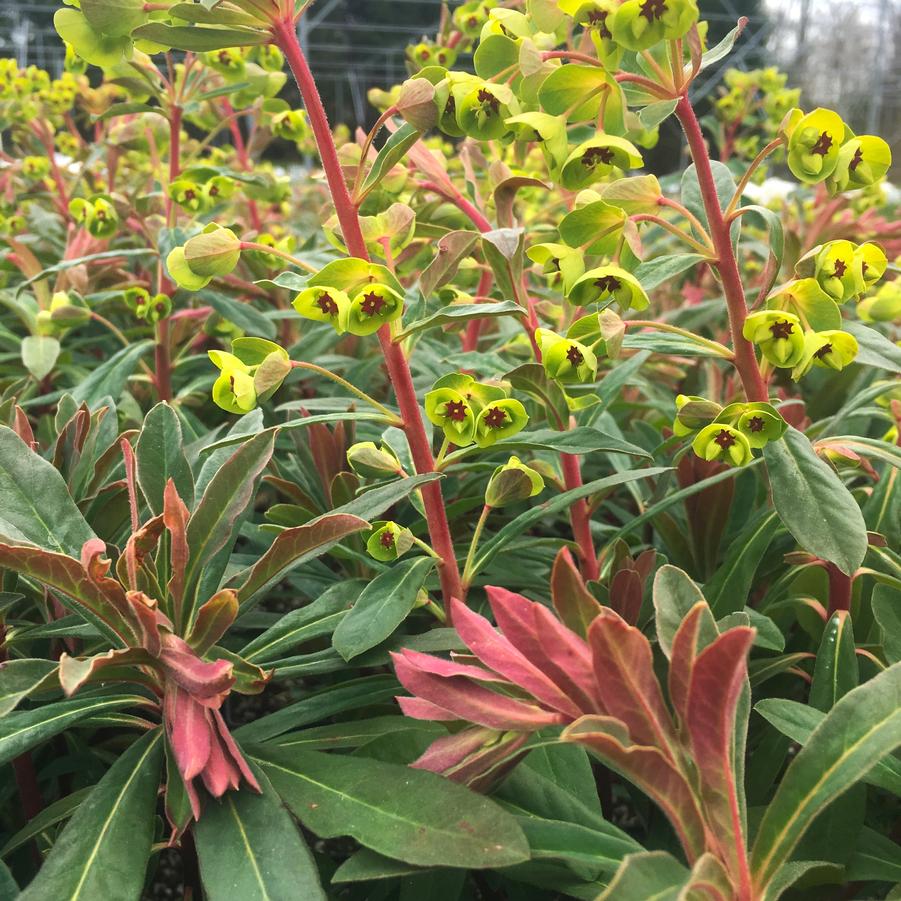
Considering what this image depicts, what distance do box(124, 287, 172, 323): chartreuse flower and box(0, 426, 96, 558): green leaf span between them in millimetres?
683

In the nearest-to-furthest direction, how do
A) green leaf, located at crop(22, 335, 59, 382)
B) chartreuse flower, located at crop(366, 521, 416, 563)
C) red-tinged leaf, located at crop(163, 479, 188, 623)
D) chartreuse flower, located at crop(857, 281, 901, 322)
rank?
red-tinged leaf, located at crop(163, 479, 188, 623)
chartreuse flower, located at crop(366, 521, 416, 563)
chartreuse flower, located at crop(857, 281, 901, 322)
green leaf, located at crop(22, 335, 59, 382)

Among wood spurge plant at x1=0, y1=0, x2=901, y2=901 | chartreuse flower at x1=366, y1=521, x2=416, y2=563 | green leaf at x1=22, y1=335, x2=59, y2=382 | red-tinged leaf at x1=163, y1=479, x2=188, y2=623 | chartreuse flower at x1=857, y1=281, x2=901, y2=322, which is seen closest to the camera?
wood spurge plant at x1=0, y1=0, x2=901, y2=901

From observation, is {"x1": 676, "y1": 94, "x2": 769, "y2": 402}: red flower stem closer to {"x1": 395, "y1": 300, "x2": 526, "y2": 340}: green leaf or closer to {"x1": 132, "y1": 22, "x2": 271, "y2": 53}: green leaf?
{"x1": 395, "y1": 300, "x2": 526, "y2": 340}: green leaf

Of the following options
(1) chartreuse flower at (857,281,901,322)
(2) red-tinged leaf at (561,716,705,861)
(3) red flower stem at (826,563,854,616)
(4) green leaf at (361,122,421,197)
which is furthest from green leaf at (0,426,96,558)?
(1) chartreuse flower at (857,281,901,322)

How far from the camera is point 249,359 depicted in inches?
33.5

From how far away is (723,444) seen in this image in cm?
79

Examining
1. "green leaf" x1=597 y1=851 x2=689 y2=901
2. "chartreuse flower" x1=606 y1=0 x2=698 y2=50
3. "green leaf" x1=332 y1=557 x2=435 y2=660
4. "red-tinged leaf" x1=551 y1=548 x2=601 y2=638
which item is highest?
"chartreuse flower" x1=606 y1=0 x2=698 y2=50

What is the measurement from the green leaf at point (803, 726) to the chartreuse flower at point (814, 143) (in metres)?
0.47

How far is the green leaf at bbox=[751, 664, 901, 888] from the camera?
56 cm

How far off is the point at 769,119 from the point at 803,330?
69.7 inches

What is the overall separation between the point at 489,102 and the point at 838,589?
612 millimetres

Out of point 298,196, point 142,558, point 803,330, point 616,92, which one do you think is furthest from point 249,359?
point 298,196

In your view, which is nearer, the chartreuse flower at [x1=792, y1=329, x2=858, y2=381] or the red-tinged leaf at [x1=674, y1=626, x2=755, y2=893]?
the red-tinged leaf at [x1=674, y1=626, x2=755, y2=893]

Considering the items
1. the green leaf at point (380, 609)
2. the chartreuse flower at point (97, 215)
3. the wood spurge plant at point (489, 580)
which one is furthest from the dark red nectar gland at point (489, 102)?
the chartreuse flower at point (97, 215)
